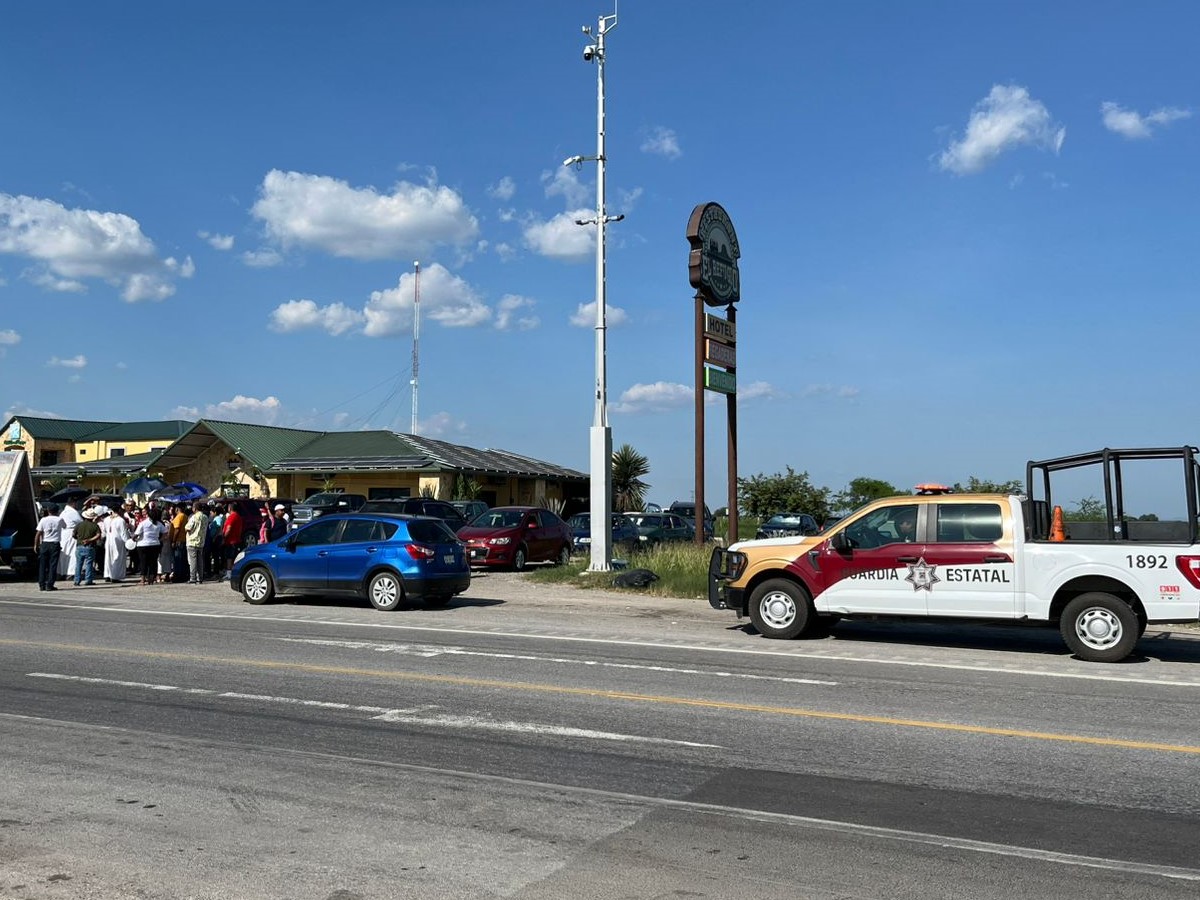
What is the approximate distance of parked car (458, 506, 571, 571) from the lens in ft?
82.7

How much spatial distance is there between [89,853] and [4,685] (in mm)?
5482

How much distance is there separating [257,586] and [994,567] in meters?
12.0

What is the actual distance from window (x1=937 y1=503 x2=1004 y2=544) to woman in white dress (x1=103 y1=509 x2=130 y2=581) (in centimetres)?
1738

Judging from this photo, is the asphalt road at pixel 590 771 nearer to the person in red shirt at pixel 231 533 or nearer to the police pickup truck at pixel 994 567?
the police pickup truck at pixel 994 567

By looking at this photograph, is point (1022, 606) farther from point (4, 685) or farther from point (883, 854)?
point (4, 685)

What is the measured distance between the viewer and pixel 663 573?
21.4 metres

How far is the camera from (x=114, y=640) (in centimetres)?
1323

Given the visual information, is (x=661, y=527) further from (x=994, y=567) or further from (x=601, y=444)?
(x=994, y=567)

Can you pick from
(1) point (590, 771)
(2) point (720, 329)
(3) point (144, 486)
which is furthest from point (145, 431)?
(1) point (590, 771)

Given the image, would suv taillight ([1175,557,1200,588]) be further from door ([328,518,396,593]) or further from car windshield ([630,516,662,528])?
car windshield ([630,516,662,528])

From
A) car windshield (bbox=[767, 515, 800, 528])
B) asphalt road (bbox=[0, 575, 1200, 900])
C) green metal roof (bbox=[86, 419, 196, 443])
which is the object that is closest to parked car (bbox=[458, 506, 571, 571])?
car windshield (bbox=[767, 515, 800, 528])

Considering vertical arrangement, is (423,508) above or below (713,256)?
below

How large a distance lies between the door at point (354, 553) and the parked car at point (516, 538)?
24.0 feet

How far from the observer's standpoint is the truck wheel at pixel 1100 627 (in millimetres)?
11828
